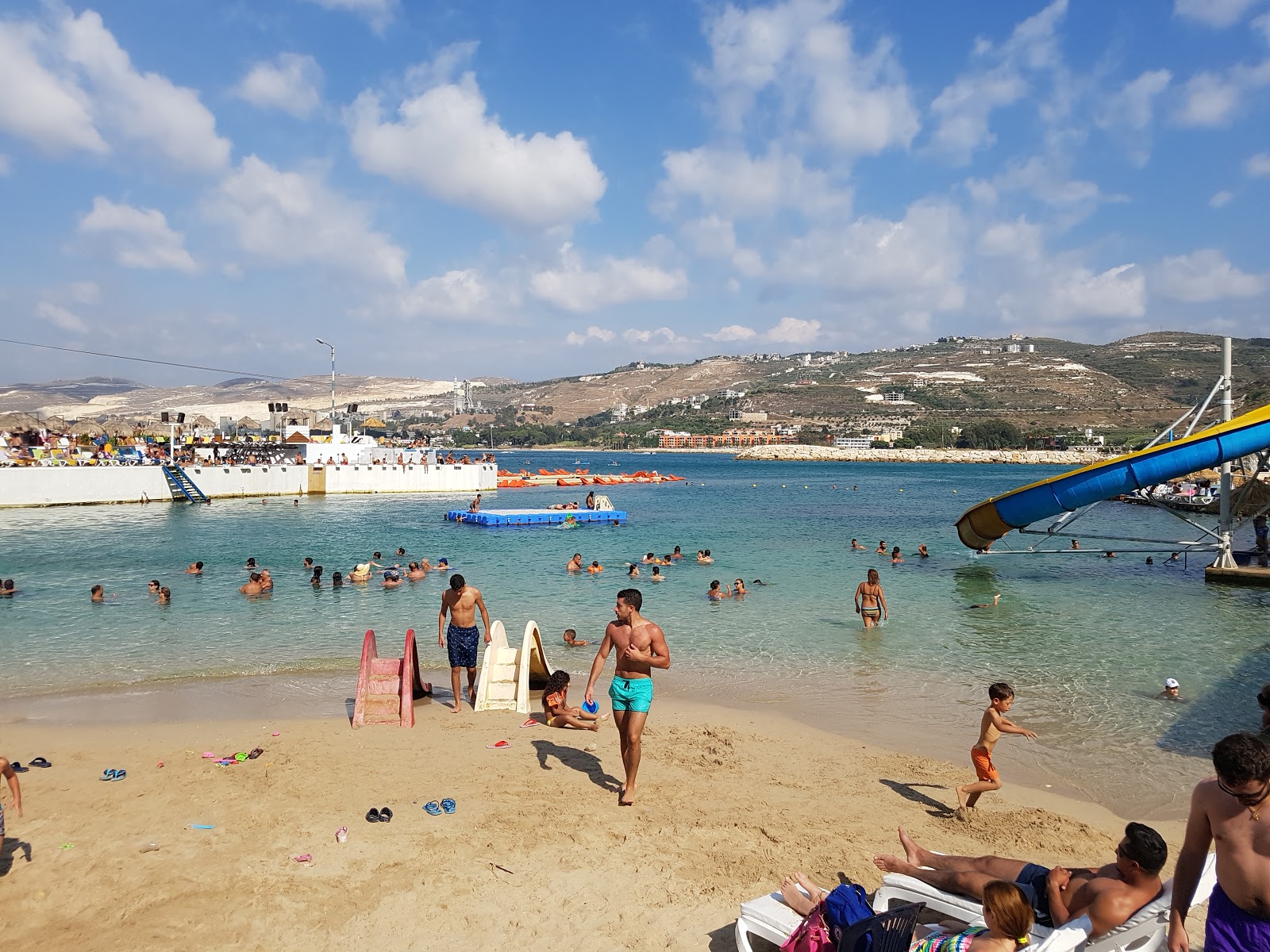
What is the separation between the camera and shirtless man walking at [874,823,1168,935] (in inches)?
143

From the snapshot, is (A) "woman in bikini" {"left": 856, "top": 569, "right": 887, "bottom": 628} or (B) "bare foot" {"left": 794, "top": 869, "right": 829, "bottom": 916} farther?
(A) "woman in bikini" {"left": 856, "top": 569, "right": 887, "bottom": 628}

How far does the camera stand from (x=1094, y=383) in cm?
14100

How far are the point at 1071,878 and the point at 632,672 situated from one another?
3148mm

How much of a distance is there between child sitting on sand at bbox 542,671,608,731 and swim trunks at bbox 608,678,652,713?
2171 mm

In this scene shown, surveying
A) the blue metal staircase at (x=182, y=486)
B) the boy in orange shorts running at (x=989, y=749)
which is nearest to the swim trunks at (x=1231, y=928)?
the boy in orange shorts running at (x=989, y=749)

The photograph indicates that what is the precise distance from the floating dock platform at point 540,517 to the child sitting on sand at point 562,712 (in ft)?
82.9

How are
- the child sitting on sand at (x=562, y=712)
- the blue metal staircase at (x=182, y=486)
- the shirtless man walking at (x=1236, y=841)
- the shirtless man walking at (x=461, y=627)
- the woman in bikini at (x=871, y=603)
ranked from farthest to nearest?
the blue metal staircase at (x=182, y=486) < the woman in bikini at (x=871, y=603) < the shirtless man walking at (x=461, y=627) < the child sitting on sand at (x=562, y=712) < the shirtless man walking at (x=1236, y=841)

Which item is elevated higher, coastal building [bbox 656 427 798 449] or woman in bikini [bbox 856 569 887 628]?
coastal building [bbox 656 427 798 449]

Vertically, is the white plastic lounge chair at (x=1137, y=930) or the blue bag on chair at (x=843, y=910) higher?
the white plastic lounge chair at (x=1137, y=930)

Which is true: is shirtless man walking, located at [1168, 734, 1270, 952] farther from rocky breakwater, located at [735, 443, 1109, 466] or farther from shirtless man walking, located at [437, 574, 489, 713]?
rocky breakwater, located at [735, 443, 1109, 466]

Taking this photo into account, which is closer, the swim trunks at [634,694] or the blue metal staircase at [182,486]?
the swim trunks at [634,694]

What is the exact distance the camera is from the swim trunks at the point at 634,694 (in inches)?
242

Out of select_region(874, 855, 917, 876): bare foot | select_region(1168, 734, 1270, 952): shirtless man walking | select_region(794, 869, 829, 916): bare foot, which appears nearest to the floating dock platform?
select_region(874, 855, 917, 876): bare foot

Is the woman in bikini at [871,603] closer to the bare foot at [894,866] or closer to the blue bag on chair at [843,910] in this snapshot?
the bare foot at [894,866]
